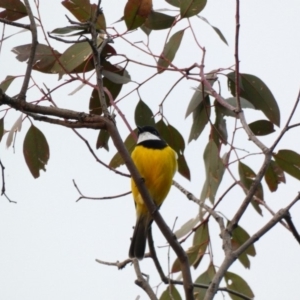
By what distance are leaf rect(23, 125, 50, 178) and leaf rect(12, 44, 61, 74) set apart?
28 centimetres

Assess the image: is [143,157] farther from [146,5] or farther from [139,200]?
[146,5]

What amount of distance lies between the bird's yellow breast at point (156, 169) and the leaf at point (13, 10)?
1.05m

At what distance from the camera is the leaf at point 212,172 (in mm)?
2869

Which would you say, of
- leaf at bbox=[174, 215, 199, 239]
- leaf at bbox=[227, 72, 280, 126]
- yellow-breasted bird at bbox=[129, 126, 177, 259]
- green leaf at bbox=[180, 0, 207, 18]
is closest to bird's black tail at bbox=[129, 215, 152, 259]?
yellow-breasted bird at bbox=[129, 126, 177, 259]

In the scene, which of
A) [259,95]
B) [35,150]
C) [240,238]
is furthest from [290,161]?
[35,150]

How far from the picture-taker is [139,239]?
3.09m

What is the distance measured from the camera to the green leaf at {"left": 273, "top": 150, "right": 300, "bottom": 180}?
106 inches

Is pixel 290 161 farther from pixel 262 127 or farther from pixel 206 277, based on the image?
pixel 206 277

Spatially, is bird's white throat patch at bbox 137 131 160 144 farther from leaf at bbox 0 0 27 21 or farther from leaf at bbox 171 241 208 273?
leaf at bbox 0 0 27 21

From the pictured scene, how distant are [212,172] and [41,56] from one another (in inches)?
34.7

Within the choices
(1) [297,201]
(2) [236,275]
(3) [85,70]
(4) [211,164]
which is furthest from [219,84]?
(1) [297,201]

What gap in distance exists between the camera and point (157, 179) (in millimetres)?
3332

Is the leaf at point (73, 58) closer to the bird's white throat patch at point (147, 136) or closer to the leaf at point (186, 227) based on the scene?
the bird's white throat patch at point (147, 136)

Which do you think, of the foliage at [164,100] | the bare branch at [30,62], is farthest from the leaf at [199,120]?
the bare branch at [30,62]
